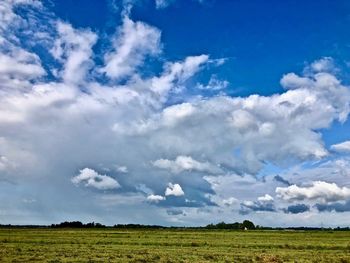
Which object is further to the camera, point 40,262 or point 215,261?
point 215,261

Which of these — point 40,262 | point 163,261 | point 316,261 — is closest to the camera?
point 40,262

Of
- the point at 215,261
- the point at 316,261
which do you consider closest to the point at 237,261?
the point at 215,261

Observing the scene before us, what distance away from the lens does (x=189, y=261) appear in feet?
105

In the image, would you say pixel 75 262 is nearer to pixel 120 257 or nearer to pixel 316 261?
pixel 120 257

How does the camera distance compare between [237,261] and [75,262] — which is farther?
[237,261]

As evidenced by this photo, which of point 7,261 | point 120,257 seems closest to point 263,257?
point 120,257

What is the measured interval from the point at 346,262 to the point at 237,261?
8505 millimetres

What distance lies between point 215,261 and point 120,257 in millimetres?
7431

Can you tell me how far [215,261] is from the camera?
3228 centimetres

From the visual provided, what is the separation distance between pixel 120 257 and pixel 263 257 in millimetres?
10972

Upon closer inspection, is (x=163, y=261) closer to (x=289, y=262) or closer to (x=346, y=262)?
(x=289, y=262)

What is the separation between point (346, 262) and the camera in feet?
112

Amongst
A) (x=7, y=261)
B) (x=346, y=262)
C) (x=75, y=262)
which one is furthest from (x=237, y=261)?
(x=7, y=261)

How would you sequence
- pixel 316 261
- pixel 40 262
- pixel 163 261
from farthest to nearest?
pixel 316 261
pixel 163 261
pixel 40 262
